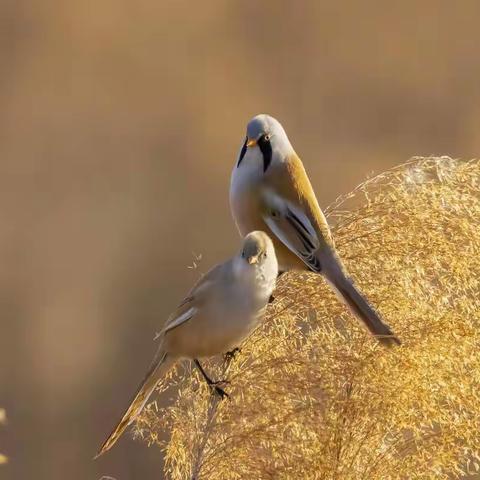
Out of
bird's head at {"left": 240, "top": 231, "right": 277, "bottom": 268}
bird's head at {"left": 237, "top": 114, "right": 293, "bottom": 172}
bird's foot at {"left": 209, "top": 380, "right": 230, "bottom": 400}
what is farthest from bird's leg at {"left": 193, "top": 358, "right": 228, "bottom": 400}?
bird's head at {"left": 237, "top": 114, "right": 293, "bottom": 172}

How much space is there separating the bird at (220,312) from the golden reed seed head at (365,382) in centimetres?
9

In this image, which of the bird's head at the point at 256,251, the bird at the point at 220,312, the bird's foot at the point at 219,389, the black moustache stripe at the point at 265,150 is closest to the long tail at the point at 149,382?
the bird at the point at 220,312

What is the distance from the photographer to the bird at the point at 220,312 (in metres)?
2.73

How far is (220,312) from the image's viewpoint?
274cm

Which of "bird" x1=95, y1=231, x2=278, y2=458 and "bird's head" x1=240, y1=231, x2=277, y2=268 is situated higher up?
"bird's head" x1=240, y1=231, x2=277, y2=268

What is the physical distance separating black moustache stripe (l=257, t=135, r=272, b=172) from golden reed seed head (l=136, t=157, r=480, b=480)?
0.44 meters

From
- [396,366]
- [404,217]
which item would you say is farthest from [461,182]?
[396,366]

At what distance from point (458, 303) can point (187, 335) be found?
60cm

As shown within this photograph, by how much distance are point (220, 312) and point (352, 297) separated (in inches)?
14.4

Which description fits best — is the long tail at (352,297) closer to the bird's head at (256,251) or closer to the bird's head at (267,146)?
the bird's head at (256,251)

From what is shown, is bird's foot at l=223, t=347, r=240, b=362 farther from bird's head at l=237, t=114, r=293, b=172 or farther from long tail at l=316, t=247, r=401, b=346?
bird's head at l=237, t=114, r=293, b=172

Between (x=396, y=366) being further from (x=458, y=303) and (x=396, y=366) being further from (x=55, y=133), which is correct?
(x=55, y=133)

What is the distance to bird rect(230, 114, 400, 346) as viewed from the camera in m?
3.26

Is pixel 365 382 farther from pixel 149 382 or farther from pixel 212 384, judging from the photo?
pixel 149 382
